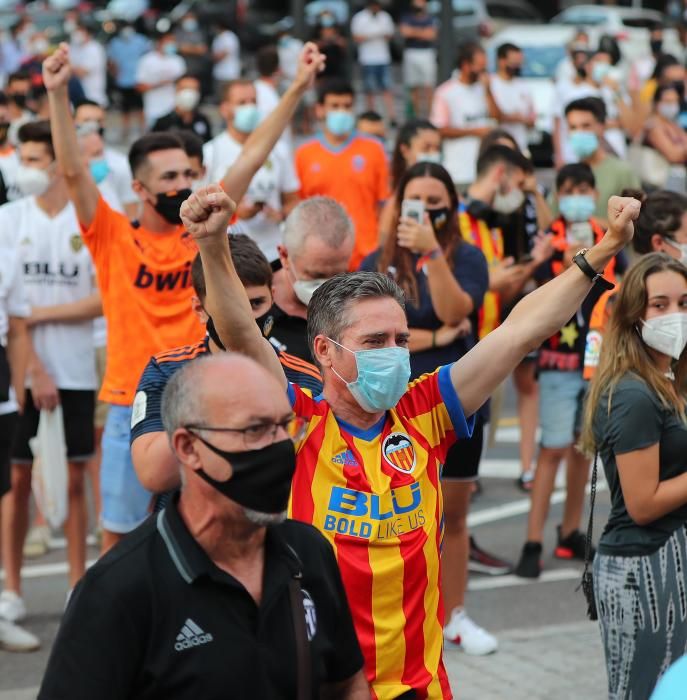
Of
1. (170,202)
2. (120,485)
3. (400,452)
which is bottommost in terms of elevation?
(120,485)

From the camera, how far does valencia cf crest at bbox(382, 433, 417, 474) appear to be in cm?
390

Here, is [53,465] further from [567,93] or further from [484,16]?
[484,16]

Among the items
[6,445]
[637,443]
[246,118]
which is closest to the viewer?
[637,443]

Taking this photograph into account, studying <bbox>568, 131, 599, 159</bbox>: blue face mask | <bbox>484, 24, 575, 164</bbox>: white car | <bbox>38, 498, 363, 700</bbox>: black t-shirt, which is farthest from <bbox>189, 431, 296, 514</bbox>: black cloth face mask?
<bbox>484, 24, 575, 164</bbox>: white car

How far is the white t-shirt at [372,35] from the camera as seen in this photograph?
2494 cm

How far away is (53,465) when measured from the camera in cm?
749

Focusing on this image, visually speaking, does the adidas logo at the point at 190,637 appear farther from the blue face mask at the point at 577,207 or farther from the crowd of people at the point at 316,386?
the blue face mask at the point at 577,207

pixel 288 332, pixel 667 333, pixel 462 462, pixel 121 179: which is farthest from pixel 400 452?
pixel 121 179

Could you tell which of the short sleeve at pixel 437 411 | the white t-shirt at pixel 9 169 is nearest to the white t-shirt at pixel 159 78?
the white t-shirt at pixel 9 169

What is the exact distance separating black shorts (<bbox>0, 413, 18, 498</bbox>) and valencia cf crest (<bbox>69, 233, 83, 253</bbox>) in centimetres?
105

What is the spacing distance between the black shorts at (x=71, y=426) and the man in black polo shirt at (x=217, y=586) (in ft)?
14.6

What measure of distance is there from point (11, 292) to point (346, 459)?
3545mm

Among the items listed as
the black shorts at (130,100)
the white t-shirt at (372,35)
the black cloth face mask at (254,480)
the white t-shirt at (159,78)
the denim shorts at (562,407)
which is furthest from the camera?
the white t-shirt at (372,35)

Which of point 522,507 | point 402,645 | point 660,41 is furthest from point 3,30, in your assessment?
point 402,645
